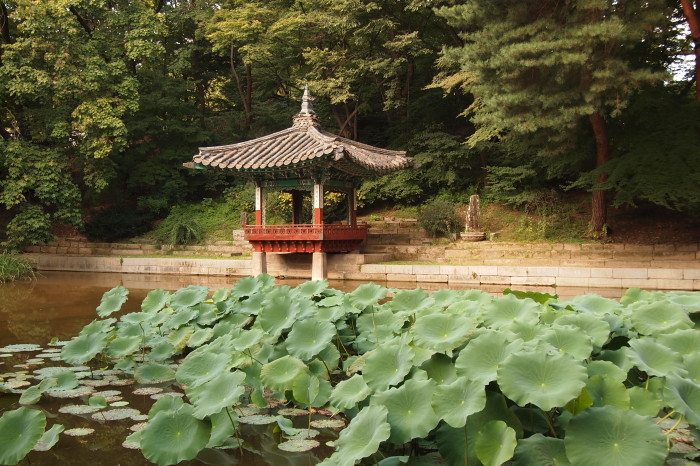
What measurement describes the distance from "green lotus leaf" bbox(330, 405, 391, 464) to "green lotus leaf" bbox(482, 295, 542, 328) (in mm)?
1129

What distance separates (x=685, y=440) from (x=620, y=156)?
13.0 metres

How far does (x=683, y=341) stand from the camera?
2377 mm

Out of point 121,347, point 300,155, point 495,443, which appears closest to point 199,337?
point 121,347

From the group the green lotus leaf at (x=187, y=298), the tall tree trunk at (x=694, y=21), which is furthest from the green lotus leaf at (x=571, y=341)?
the tall tree trunk at (x=694, y=21)

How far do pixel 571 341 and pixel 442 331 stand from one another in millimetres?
575

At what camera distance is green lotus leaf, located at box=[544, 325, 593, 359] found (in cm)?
224

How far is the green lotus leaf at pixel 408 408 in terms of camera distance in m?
2.00

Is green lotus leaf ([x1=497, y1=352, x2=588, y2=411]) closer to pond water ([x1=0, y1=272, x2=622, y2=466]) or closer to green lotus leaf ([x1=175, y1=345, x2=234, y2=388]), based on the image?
pond water ([x1=0, y1=272, x2=622, y2=466])

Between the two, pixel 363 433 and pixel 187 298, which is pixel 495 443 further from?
pixel 187 298

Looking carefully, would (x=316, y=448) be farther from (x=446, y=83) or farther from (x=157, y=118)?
(x=157, y=118)

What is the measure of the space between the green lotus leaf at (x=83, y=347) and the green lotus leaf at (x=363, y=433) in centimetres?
238

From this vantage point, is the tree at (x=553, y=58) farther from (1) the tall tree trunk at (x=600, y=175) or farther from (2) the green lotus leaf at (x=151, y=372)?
(2) the green lotus leaf at (x=151, y=372)

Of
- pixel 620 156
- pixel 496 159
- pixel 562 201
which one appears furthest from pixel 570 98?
pixel 496 159

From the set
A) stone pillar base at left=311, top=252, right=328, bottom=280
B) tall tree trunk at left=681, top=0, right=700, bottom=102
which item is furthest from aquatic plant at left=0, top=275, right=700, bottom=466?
tall tree trunk at left=681, top=0, right=700, bottom=102
